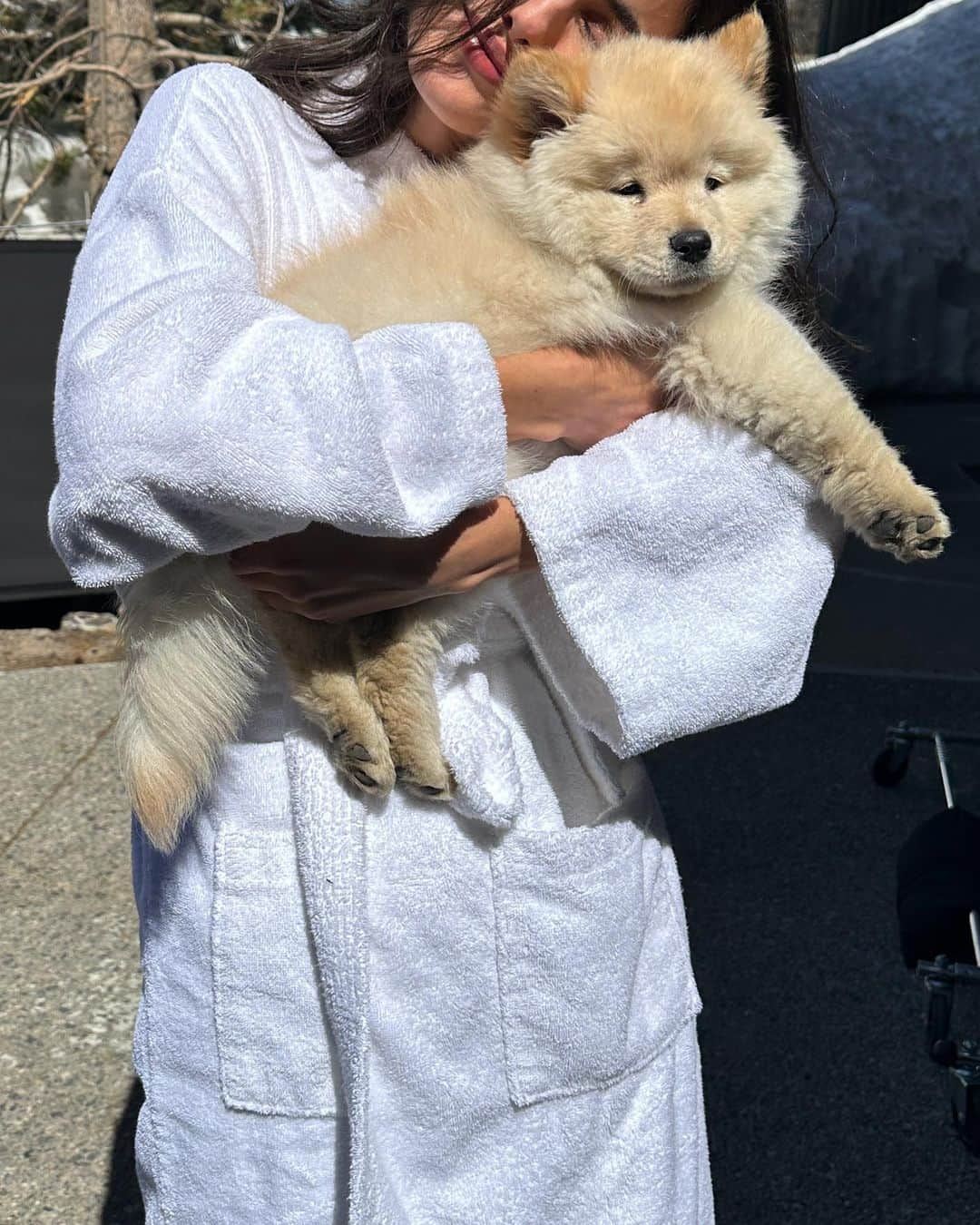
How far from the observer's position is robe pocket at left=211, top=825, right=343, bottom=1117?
1302 mm

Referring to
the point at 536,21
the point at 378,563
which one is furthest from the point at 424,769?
the point at 536,21

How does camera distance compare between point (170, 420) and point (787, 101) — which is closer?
point (170, 420)

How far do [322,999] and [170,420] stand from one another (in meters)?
0.65

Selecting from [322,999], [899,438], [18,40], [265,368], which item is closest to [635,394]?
[265,368]

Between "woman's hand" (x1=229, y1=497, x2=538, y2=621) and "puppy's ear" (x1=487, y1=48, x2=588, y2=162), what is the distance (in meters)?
0.52

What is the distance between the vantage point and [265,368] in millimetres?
1036

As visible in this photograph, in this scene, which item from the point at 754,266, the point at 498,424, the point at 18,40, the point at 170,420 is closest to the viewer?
the point at 170,420

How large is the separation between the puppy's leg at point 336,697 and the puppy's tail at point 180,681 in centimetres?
5

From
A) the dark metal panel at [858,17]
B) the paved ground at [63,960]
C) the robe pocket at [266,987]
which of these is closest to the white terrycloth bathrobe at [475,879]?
the robe pocket at [266,987]

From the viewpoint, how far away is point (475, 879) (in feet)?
4.35

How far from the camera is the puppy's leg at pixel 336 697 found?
1.29 m

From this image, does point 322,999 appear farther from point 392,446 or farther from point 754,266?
point 754,266

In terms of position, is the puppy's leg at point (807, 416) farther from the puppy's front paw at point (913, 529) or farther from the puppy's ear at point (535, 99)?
the puppy's ear at point (535, 99)

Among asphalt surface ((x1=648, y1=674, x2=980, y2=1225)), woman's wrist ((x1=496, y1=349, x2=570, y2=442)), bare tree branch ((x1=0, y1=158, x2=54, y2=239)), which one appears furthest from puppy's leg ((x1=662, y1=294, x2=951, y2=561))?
bare tree branch ((x1=0, y1=158, x2=54, y2=239))
